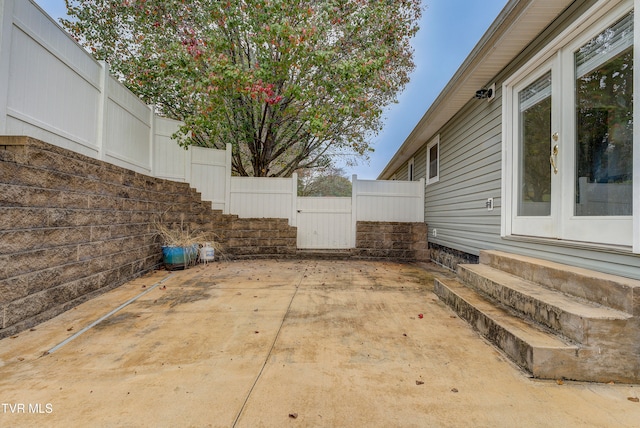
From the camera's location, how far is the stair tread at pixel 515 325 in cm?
167

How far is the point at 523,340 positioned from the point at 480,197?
2905 millimetres

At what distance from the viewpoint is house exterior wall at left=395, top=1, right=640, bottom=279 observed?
237 cm

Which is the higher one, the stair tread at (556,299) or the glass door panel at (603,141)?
the glass door panel at (603,141)

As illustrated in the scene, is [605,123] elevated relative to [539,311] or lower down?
elevated

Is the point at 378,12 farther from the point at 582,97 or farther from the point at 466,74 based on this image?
the point at 582,97

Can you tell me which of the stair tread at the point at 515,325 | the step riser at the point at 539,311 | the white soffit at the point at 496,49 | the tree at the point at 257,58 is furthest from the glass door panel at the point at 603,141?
the tree at the point at 257,58

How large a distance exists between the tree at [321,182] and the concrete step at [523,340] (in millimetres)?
13022

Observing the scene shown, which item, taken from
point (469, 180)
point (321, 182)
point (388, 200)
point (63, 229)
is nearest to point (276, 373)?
point (63, 229)

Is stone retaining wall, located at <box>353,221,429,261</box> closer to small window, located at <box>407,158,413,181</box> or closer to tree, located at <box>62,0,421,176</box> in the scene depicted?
tree, located at <box>62,0,421,176</box>

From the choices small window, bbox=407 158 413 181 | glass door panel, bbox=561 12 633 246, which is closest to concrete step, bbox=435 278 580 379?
glass door panel, bbox=561 12 633 246

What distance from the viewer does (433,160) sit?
6465 mm

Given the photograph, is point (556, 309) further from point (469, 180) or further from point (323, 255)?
point (323, 255)

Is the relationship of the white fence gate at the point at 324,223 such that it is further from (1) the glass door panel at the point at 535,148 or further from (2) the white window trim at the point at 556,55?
(1) the glass door panel at the point at 535,148

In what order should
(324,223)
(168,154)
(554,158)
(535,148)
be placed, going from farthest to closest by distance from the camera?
(324,223)
(168,154)
(535,148)
(554,158)
